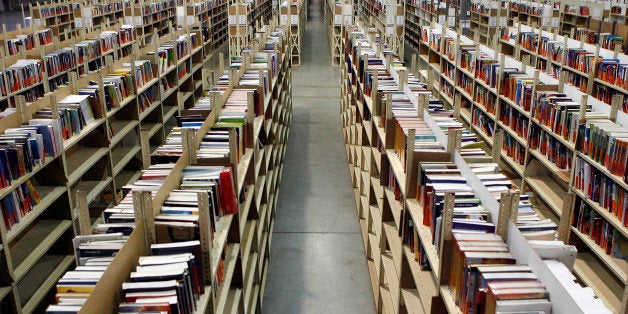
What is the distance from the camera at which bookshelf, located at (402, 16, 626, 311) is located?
13.3 ft

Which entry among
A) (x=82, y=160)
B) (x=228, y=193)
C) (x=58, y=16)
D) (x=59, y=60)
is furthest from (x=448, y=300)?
(x=58, y=16)

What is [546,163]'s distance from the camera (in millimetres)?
5027

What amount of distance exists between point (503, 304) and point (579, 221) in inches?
121

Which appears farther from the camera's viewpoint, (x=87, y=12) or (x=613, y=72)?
(x=87, y=12)

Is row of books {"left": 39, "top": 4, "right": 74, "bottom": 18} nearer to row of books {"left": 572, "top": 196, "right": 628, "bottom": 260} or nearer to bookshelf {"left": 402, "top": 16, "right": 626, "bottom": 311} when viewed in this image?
bookshelf {"left": 402, "top": 16, "right": 626, "bottom": 311}

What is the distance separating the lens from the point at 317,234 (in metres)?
5.58

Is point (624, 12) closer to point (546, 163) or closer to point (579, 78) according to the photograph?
point (579, 78)

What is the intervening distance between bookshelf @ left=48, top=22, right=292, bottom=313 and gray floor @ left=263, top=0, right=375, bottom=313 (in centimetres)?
18

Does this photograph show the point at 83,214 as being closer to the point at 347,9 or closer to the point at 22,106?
the point at 22,106

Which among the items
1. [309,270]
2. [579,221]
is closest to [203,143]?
[309,270]

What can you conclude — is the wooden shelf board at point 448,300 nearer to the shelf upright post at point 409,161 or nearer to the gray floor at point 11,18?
the shelf upright post at point 409,161

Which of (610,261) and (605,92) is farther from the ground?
(605,92)

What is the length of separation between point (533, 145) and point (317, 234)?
2421 millimetres

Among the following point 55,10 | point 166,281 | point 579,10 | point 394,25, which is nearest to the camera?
point 166,281
